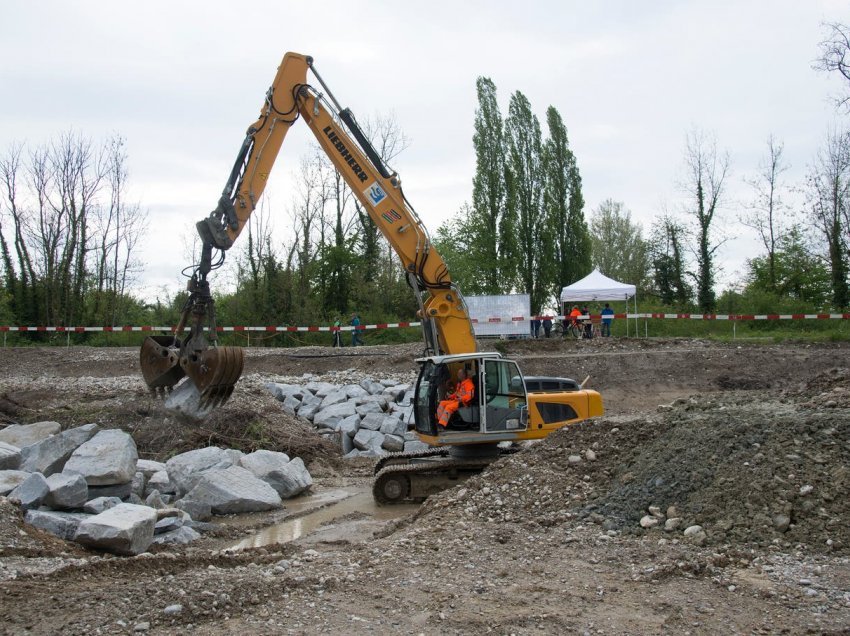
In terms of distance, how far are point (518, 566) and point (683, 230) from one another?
35.3 m

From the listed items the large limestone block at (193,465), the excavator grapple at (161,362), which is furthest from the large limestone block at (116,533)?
the excavator grapple at (161,362)

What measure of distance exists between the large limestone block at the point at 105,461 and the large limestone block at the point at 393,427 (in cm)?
551

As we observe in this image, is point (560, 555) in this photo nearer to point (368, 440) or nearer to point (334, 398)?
point (368, 440)

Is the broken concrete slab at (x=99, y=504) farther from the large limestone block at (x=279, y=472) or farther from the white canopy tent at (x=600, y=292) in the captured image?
the white canopy tent at (x=600, y=292)

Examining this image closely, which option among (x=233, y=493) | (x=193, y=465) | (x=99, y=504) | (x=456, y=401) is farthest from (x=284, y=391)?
(x=99, y=504)

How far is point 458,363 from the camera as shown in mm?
10594

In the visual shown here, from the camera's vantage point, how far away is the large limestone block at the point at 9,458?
392 inches

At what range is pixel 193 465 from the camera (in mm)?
10664

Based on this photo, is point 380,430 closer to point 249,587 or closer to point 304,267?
point 249,587

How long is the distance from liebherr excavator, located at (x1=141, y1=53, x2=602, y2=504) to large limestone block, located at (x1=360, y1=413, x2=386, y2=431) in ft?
10.7

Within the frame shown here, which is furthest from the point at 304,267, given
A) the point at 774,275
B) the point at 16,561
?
the point at 16,561

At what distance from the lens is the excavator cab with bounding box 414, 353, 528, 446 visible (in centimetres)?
1022

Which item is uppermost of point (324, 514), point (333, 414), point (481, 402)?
point (481, 402)

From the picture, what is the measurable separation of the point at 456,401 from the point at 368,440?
452 cm
